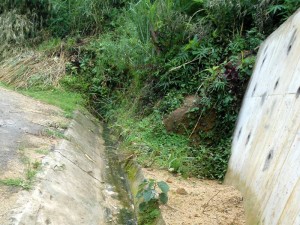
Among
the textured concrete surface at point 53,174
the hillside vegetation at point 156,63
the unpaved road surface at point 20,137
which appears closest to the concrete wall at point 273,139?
the hillside vegetation at point 156,63

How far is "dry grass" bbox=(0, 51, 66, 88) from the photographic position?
7.93 metres

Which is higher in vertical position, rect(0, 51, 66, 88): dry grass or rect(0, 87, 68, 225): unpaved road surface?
rect(0, 87, 68, 225): unpaved road surface

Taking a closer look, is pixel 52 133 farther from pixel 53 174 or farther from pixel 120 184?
pixel 53 174

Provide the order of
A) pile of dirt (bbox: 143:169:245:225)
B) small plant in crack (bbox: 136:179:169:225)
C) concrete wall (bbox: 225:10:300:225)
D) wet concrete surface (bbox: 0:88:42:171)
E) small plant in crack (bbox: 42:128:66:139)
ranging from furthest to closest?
small plant in crack (bbox: 42:128:66:139) < wet concrete surface (bbox: 0:88:42:171) < small plant in crack (bbox: 136:179:169:225) < pile of dirt (bbox: 143:169:245:225) < concrete wall (bbox: 225:10:300:225)

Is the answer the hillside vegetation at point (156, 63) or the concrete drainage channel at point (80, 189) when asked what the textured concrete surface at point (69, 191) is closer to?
the concrete drainage channel at point (80, 189)

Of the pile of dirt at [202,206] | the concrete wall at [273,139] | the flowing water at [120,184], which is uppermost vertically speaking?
the concrete wall at [273,139]

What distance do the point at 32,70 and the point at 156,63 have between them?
3719 mm

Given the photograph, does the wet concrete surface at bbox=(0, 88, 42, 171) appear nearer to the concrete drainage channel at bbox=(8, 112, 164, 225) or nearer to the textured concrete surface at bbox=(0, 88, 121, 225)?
the textured concrete surface at bbox=(0, 88, 121, 225)

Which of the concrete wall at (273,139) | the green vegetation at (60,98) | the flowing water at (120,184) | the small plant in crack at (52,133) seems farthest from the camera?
the green vegetation at (60,98)

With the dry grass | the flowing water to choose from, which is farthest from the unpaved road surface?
the dry grass

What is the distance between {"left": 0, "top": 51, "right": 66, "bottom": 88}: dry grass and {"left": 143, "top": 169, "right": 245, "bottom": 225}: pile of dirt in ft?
17.2

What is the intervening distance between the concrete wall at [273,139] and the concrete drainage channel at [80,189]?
2.71 ft

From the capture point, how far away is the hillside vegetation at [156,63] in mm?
4426

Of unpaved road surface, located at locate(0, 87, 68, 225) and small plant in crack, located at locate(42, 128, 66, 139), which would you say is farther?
small plant in crack, located at locate(42, 128, 66, 139)
